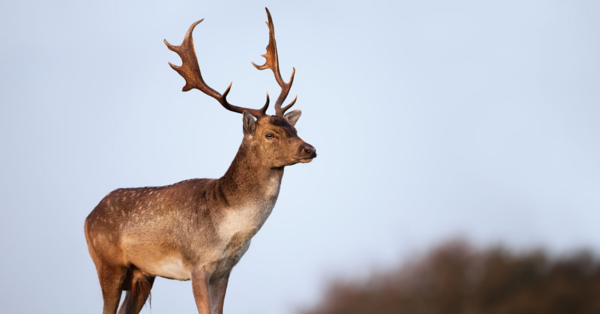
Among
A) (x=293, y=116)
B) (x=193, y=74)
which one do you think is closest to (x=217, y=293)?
(x=293, y=116)

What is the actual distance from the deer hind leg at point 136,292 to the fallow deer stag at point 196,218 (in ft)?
0.04

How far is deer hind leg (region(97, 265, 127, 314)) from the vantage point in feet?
27.5

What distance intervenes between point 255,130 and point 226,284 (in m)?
1.90

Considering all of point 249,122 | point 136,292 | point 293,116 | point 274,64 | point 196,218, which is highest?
point 274,64

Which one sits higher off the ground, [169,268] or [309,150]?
[309,150]

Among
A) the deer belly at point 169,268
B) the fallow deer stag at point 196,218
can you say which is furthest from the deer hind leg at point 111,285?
the deer belly at point 169,268

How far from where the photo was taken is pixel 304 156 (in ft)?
24.3

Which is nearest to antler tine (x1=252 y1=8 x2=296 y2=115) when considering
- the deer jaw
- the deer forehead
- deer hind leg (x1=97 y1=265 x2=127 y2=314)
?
the deer forehead

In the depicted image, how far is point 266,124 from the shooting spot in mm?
7820

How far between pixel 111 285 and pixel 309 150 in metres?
3.15

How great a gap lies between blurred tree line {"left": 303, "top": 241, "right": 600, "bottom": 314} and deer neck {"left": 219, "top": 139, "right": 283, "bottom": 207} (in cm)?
325

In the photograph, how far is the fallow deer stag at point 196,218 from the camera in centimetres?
765

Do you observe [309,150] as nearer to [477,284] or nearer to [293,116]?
[293,116]

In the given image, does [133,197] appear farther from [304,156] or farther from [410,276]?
[410,276]
